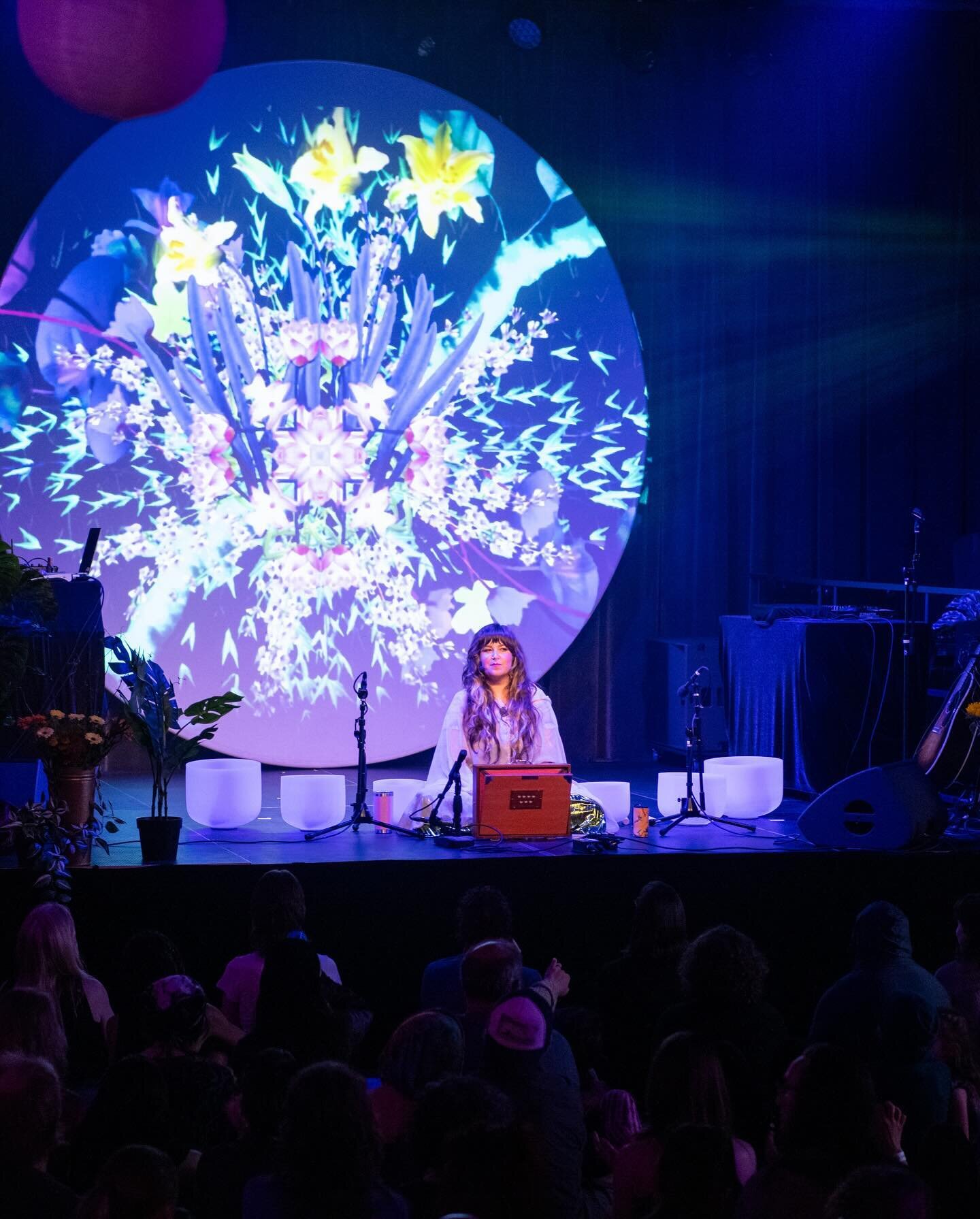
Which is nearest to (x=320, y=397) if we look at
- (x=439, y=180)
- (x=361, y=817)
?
(x=439, y=180)

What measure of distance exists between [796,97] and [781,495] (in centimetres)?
252

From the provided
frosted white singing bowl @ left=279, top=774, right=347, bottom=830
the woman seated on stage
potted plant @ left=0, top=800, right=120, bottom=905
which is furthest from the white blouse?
potted plant @ left=0, top=800, right=120, bottom=905

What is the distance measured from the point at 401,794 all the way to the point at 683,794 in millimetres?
1309

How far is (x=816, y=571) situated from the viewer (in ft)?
33.0

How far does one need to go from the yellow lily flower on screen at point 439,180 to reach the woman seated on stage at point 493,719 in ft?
10.3

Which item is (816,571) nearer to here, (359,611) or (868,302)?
(868,302)

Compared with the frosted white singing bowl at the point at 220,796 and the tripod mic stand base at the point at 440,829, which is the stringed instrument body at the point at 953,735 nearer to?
the tripod mic stand base at the point at 440,829

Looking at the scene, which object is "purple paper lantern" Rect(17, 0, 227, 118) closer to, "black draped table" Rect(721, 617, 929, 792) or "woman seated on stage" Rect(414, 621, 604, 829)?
"woman seated on stage" Rect(414, 621, 604, 829)

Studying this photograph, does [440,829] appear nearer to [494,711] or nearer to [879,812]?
[494,711]

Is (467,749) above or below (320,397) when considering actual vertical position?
below

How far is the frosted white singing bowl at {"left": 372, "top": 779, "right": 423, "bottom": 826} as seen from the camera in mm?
6844

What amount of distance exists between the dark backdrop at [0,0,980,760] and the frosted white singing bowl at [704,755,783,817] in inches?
94.1

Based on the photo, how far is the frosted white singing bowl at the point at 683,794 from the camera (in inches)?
279

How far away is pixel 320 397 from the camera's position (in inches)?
347
